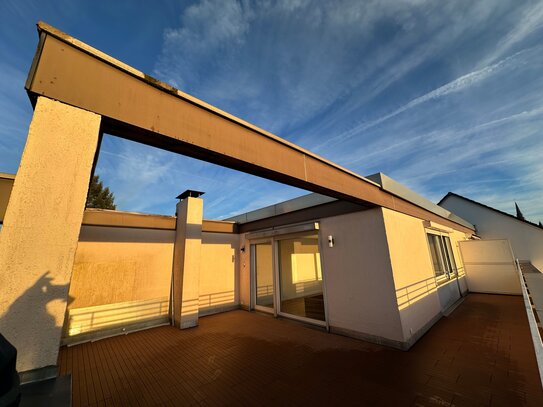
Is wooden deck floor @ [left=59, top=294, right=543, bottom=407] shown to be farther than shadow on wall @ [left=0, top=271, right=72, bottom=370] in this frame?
Yes

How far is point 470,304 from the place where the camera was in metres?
7.67

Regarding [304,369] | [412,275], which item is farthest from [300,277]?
[304,369]

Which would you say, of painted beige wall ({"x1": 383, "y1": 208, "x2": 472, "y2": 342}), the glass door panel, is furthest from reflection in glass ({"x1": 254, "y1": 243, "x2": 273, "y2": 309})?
painted beige wall ({"x1": 383, "y1": 208, "x2": 472, "y2": 342})

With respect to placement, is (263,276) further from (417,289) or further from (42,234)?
(42,234)

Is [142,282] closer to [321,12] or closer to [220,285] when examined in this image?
[220,285]

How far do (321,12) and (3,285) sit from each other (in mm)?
6870

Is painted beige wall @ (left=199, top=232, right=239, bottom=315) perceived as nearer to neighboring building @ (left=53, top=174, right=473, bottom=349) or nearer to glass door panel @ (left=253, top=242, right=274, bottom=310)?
neighboring building @ (left=53, top=174, right=473, bottom=349)

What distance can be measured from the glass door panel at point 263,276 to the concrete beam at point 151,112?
5.32 meters

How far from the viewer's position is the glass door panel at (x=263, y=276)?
794 centimetres

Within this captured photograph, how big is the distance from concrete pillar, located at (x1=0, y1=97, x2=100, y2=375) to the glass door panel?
665cm

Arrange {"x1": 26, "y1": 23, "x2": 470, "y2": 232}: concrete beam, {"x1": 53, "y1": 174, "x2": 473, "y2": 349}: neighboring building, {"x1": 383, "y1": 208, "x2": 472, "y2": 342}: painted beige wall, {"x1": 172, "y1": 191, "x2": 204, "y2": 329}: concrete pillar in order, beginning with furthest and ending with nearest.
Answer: {"x1": 172, "y1": 191, "x2": 204, "y2": 329}: concrete pillar → {"x1": 53, "y1": 174, "x2": 473, "y2": 349}: neighboring building → {"x1": 383, "y1": 208, "x2": 472, "y2": 342}: painted beige wall → {"x1": 26, "y1": 23, "x2": 470, "y2": 232}: concrete beam

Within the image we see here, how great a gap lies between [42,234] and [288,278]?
27.7ft

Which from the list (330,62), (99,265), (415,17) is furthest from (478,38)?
(99,265)

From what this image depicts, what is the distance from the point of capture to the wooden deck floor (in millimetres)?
2965
